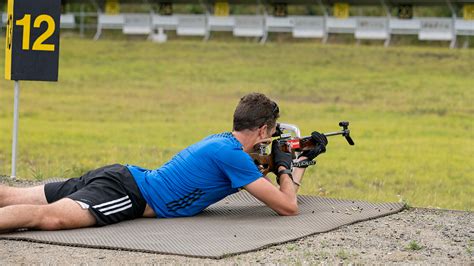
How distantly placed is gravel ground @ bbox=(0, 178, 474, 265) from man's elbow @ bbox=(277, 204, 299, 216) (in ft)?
1.39

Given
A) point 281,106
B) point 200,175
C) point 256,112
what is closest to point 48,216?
point 200,175

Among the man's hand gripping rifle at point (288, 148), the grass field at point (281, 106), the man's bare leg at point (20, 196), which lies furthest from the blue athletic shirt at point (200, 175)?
the grass field at point (281, 106)

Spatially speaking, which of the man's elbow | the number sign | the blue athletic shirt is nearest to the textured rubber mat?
the man's elbow

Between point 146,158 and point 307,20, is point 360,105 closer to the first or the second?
point 146,158

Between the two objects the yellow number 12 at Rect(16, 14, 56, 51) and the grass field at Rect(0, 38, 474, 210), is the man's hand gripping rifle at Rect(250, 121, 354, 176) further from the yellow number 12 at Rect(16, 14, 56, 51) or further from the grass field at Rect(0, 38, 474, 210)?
the yellow number 12 at Rect(16, 14, 56, 51)

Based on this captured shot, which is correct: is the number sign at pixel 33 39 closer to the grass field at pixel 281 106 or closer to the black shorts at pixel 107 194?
the grass field at pixel 281 106

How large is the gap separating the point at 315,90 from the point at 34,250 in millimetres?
20220

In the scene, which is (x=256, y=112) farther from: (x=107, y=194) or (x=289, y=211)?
(x=107, y=194)

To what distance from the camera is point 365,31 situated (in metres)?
36.3

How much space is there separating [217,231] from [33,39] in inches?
140

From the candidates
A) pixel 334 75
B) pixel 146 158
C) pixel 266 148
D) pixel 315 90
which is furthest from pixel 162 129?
pixel 266 148

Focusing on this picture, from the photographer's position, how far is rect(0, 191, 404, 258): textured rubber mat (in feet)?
23.1

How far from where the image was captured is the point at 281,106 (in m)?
24.1

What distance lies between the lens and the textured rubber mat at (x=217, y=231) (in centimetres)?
703
